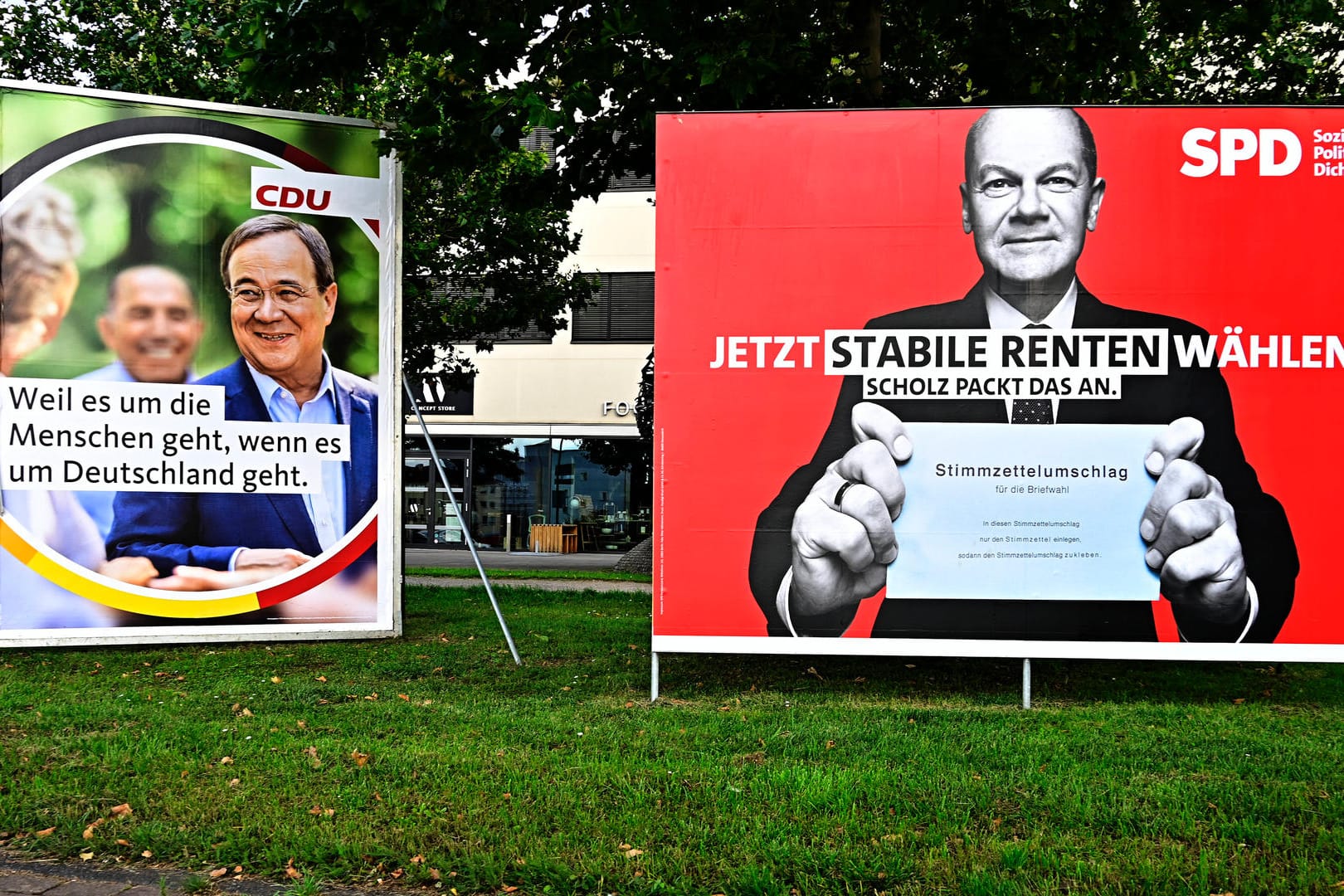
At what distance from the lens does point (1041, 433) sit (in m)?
7.56

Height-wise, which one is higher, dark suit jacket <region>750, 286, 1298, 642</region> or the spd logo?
the spd logo

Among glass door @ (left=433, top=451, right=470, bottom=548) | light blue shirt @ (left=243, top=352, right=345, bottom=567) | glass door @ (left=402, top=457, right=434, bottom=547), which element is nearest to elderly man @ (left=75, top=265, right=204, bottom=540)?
light blue shirt @ (left=243, top=352, right=345, bottom=567)

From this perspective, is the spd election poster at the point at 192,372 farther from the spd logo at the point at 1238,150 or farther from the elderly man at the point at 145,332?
the spd logo at the point at 1238,150

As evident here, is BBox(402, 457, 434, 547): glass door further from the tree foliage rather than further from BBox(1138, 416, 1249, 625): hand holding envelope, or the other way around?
BBox(1138, 416, 1249, 625): hand holding envelope

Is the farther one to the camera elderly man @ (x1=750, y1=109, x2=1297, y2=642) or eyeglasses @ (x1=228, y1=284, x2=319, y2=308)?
eyeglasses @ (x1=228, y1=284, x2=319, y2=308)

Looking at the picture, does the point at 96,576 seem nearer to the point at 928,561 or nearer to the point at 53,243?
the point at 53,243

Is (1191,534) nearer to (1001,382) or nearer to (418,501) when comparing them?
(1001,382)

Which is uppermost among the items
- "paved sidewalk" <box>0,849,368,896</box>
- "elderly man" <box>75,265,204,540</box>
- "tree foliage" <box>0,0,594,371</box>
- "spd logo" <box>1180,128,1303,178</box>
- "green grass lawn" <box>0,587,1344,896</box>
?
"tree foliage" <box>0,0,594,371</box>

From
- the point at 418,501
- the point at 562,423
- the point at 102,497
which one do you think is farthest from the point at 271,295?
the point at 418,501

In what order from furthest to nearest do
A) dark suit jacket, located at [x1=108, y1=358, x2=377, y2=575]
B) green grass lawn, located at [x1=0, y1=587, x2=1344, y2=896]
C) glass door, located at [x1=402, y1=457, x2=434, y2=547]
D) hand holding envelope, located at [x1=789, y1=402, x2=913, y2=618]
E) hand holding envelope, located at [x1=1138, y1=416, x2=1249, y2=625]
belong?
glass door, located at [x1=402, y1=457, x2=434, y2=547]
dark suit jacket, located at [x1=108, y1=358, x2=377, y2=575]
hand holding envelope, located at [x1=789, y1=402, x2=913, y2=618]
hand holding envelope, located at [x1=1138, y1=416, x2=1249, y2=625]
green grass lawn, located at [x1=0, y1=587, x2=1344, y2=896]

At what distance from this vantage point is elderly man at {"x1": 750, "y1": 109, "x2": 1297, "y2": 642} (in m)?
7.50

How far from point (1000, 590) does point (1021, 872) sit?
3412mm

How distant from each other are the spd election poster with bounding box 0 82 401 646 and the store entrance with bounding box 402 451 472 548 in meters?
22.0

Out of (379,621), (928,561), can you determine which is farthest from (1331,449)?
(379,621)
